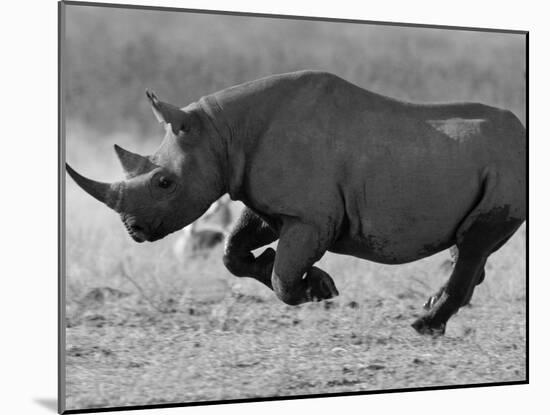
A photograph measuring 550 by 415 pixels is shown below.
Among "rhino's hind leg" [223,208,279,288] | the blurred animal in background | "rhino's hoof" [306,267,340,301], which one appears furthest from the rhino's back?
the blurred animal in background

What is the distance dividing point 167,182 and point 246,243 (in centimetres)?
66

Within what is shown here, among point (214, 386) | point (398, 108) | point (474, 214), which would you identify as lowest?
point (214, 386)

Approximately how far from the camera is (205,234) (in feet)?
26.0

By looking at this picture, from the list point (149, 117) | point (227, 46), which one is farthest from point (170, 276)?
point (227, 46)

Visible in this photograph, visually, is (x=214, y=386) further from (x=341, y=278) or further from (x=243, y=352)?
(x=341, y=278)

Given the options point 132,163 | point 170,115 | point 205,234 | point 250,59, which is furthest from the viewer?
point 205,234

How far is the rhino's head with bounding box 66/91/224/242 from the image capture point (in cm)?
568

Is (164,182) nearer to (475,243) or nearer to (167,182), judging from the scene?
(167,182)

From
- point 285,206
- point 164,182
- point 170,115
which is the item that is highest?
point 170,115

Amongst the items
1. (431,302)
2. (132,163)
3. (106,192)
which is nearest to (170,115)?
(132,163)

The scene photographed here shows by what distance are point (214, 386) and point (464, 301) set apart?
4.51ft

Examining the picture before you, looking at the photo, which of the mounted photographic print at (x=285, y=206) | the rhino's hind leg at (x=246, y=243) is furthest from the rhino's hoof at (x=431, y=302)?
the rhino's hind leg at (x=246, y=243)

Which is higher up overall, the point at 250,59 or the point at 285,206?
the point at 250,59

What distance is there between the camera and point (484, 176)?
241 inches
